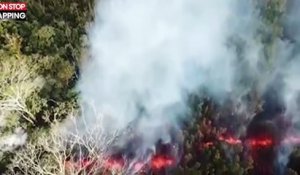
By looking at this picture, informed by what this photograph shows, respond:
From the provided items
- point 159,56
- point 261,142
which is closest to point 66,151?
point 159,56

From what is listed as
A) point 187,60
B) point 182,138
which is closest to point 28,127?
point 182,138

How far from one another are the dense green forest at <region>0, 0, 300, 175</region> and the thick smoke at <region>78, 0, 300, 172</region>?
0.81 meters

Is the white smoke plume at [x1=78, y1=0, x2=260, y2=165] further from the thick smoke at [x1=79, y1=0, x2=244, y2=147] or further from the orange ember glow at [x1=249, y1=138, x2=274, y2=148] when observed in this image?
the orange ember glow at [x1=249, y1=138, x2=274, y2=148]

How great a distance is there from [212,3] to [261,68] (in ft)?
15.9

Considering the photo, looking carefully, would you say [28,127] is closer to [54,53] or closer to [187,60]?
[54,53]

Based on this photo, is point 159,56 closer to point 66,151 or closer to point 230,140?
point 230,140

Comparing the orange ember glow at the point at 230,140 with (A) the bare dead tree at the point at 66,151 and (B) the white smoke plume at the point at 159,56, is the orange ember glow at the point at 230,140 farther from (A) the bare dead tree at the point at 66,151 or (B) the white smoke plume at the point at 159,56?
(A) the bare dead tree at the point at 66,151

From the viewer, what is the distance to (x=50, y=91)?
25047 mm

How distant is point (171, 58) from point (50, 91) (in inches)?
278

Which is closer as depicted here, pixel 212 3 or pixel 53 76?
pixel 53 76

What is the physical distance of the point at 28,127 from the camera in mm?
24125

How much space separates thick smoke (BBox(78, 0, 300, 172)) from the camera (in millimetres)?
26281

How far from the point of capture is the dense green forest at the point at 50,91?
912 inches

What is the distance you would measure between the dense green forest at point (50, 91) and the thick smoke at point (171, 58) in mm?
809
